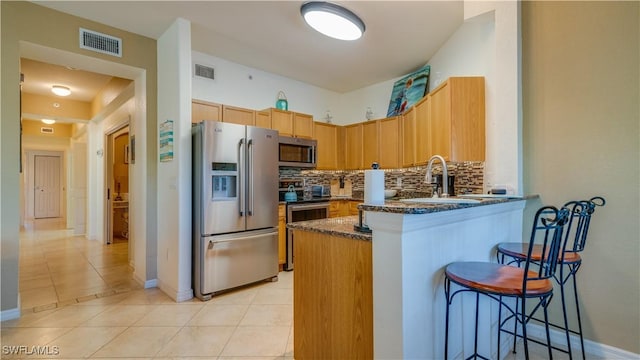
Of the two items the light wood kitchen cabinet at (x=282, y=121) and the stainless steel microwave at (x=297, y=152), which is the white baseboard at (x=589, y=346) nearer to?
the stainless steel microwave at (x=297, y=152)

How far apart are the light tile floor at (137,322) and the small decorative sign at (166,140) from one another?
1.48m

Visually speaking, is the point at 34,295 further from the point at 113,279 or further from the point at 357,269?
the point at 357,269

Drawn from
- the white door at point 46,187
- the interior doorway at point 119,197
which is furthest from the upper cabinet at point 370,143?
the white door at point 46,187

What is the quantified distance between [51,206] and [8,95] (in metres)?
9.30

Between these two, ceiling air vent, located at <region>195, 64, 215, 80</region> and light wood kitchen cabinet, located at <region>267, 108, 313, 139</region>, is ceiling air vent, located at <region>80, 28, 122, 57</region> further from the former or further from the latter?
light wood kitchen cabinet, located at <region>267, 108, 313, 139</region>

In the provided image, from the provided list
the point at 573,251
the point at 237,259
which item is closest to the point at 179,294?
the point at 237,259

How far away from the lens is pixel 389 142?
4.50 metres

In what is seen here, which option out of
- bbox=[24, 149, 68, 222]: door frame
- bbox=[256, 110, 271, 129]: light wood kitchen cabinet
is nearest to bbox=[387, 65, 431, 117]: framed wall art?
bbox=[256, 110, 271, 129]: light wood kitchen cabinet

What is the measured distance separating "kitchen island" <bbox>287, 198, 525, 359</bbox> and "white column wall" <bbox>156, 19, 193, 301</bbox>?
5.50 ft

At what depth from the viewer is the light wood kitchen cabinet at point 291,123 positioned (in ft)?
14.0

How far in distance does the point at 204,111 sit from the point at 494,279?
3.43m

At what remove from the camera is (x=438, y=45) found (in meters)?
3.62

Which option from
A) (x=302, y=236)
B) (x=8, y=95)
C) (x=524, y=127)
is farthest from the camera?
(x=8, y=95)

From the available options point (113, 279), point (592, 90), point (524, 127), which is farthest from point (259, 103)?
point (592, 90)
